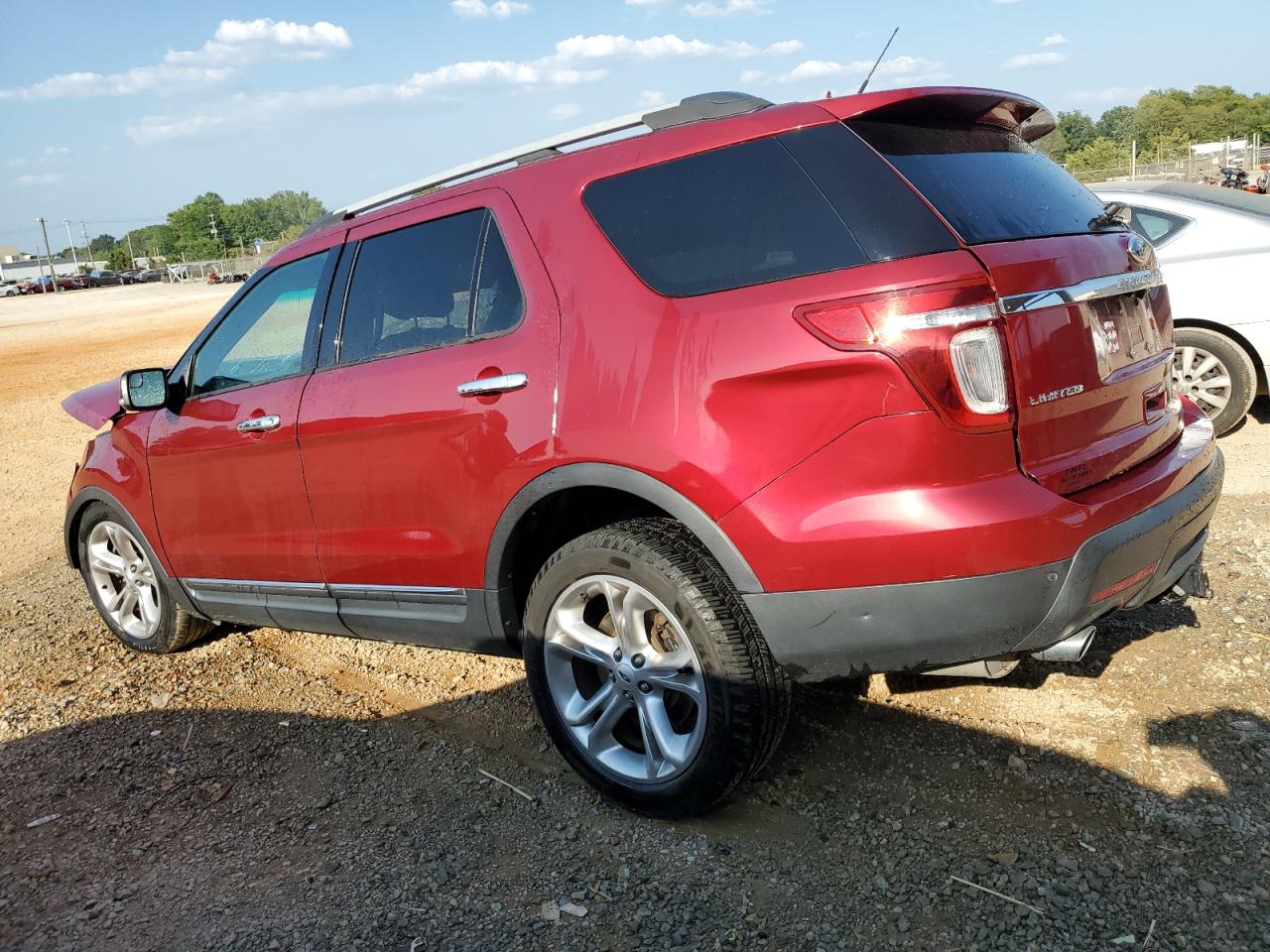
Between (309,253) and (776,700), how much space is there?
8.19ft

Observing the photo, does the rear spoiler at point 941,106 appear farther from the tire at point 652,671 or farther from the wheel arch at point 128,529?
the wheel arch at point 128,529

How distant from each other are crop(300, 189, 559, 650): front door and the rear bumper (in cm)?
90

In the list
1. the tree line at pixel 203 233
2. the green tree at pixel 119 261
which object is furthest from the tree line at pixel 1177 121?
the green tree at pixel 119 261

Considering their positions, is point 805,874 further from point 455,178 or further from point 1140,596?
point 455,178

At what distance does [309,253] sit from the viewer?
399 centimetres

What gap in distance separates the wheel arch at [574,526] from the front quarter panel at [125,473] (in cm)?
208

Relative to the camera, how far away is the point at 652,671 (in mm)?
2984

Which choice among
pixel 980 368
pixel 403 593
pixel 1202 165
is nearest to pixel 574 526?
pixel 403 593

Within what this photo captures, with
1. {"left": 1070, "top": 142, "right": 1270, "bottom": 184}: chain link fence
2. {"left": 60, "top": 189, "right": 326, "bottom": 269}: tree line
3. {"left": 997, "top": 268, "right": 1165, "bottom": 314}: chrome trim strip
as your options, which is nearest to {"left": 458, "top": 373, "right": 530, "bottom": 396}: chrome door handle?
{"left": 997, "top": 268, "right": 1165, "bottom": 314}: chrome trim strip

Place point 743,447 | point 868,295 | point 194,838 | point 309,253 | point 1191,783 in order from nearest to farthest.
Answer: point 868,295, point 743,447, point 1191,783, point 194,838, point 309,253

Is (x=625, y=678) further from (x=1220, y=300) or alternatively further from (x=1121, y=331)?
(x=1220, y=300)

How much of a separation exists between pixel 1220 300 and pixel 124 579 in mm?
6523

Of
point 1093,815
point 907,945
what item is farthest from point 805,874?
point 1093,815

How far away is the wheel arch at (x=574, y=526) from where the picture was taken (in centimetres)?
272
